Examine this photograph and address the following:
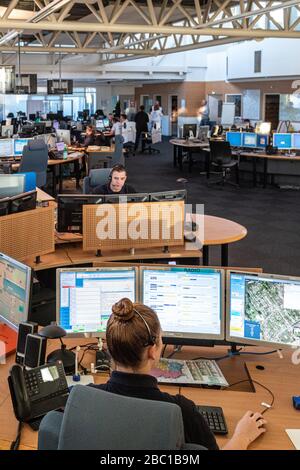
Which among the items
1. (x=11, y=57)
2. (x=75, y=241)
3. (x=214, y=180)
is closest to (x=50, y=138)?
(x=214, y=180)

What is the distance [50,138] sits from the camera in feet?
41.2

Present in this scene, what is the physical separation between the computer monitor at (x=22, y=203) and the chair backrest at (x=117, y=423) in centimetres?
284

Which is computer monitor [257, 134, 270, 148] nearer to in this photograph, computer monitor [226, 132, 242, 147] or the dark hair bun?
computer monitor [226, 132, 242, 147]

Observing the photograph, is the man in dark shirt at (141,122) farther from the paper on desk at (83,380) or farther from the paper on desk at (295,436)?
the paper on desk at (295,436)

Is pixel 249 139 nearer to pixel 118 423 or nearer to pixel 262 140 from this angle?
pixel 262 140

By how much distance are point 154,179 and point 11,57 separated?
9973 millimetres

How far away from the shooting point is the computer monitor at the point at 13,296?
2.86m

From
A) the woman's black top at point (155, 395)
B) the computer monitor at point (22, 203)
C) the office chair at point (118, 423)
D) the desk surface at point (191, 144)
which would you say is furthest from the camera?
the desk surface at point (191, 144)

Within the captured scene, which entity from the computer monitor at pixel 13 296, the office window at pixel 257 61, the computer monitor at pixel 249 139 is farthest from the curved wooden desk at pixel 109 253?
the office window at pixel 257 61

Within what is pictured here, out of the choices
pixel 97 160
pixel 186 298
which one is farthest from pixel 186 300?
pixel 97 160

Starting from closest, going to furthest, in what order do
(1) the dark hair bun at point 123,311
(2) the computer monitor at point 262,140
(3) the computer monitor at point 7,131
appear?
(1) the dark hair bun at point 123,311
(2) the computer monitor at point 262,140
(3) the computer monitor at point 7,131

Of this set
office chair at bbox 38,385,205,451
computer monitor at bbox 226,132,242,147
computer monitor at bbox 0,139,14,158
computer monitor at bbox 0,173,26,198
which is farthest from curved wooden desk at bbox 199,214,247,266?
computer monitor at bbox 226,132,242,147

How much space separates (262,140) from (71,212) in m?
9.23

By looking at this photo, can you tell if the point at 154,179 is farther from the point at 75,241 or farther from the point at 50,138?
the point at 75,241
